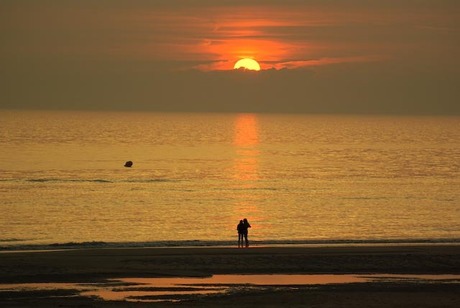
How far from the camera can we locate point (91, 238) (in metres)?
44.3

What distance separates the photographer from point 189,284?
91.8 ft

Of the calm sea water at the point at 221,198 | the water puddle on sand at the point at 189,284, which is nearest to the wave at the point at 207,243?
the calm sea water at the point at 221,198

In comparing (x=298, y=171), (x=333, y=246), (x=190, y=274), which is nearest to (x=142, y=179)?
(x=298, y=171)

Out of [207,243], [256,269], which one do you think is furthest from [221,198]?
[256,269]

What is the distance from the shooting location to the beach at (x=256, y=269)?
81.7 ft

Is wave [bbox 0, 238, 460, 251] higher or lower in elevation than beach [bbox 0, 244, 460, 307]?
higher

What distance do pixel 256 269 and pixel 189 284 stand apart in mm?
4057

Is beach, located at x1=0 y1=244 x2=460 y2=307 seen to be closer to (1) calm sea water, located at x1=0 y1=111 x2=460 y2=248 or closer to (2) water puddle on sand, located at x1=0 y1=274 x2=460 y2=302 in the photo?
(2) water puddle on sand, located at x1=0 y1=274 x2=460 y2=302

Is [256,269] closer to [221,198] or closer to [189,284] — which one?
[189,284]

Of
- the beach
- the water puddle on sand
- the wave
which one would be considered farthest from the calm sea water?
the water puddle on sand

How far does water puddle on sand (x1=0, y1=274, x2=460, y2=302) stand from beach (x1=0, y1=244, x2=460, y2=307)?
462 millimetres

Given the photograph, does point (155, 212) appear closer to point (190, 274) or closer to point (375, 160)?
point (190, 274)

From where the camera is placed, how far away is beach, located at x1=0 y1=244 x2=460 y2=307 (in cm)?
2491

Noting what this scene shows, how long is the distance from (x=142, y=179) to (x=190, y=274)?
5729 cm
